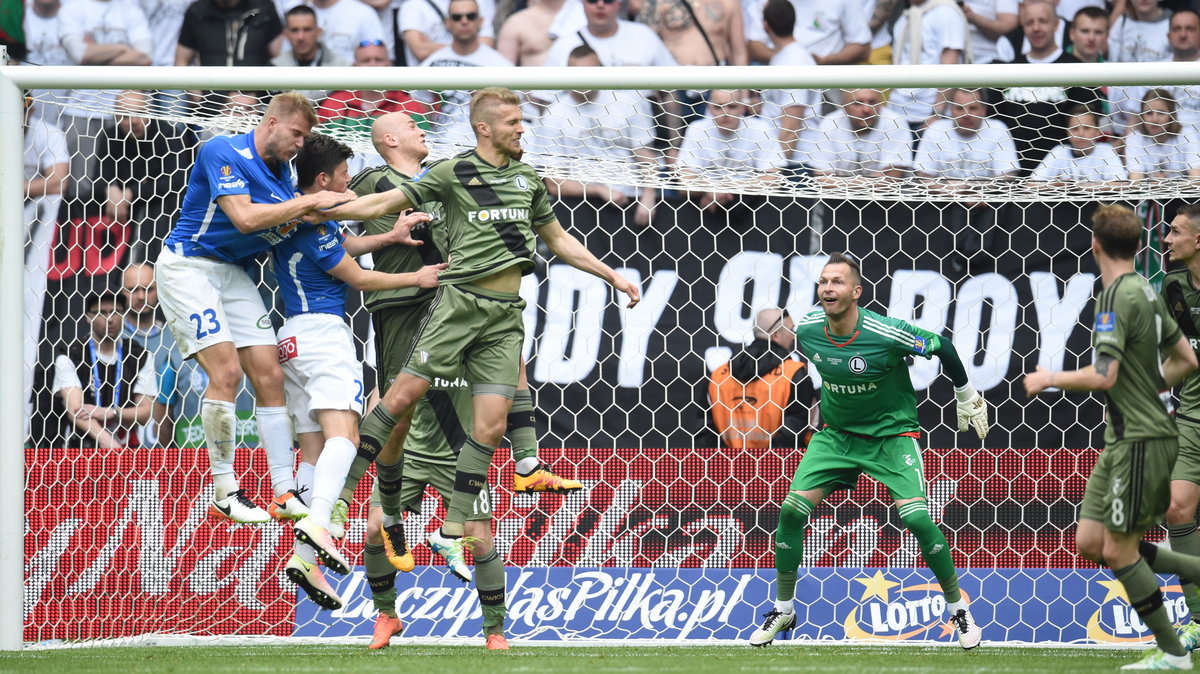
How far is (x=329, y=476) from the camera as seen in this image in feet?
18.4

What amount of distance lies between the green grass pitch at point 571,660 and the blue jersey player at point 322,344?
0.45 m

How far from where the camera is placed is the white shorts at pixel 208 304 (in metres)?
5.61

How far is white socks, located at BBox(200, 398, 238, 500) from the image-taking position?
18.5 ft

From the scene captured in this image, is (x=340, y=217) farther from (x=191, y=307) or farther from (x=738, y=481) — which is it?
(x=738, y=481)

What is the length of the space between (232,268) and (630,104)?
3217 millimetres

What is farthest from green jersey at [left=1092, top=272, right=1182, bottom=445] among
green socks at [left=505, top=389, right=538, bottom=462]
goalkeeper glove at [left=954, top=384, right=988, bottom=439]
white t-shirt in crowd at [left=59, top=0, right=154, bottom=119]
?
white t-shirt in crowd at [left=59, top=0, right=154, bottom=119]

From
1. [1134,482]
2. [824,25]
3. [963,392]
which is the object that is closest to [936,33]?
[824,25]

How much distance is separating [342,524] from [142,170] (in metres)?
3.65

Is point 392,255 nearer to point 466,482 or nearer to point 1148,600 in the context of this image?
point 466,482

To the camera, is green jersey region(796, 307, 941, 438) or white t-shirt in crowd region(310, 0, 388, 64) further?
white t-shirt in crowd region(310, 0, 388, 64)

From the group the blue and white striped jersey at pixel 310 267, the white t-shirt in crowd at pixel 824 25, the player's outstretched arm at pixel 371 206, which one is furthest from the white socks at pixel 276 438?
the white t-shirt in crowd at pixel 824 25

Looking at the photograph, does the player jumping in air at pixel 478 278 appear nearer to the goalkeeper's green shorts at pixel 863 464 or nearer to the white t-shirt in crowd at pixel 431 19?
the goalkeeper's green shorts at pixel 863 464

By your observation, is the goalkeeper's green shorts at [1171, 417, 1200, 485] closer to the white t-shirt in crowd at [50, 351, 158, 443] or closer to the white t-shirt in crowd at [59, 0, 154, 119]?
the white t-shirt in crowd at [50, 351, 158, 443]

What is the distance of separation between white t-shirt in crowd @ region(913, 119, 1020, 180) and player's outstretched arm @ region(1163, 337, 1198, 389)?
292cm
